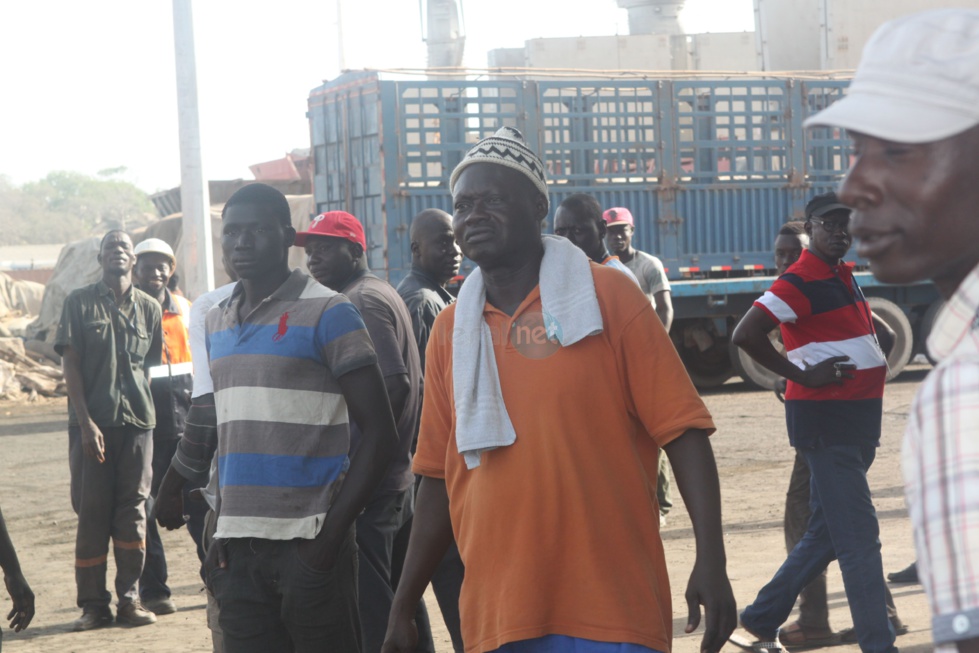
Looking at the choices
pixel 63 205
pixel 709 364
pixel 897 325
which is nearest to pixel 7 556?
pixel 709 364

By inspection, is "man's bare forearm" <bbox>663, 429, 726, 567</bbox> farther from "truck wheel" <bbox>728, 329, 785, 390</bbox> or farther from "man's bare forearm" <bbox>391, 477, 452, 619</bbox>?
"truck wheel" <bbox>728, 329, 785, 390</bbox>

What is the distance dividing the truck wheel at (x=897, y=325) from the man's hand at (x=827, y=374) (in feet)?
35.5

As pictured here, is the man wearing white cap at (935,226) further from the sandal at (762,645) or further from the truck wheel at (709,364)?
the truck wheel at (709,364)

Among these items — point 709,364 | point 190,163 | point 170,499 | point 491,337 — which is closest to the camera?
point 491,337

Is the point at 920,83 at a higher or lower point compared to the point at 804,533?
higher

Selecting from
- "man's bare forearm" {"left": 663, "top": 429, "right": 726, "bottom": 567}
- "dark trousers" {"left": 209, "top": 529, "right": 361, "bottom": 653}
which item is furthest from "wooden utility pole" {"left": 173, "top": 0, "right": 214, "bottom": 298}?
"man's bare forearm" {"left": 663, "top": 429, "right": 726, "bottom": 567}

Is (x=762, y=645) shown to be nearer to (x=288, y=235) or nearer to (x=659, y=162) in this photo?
(x=288, y=235)

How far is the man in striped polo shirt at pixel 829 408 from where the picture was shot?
15.0 feet

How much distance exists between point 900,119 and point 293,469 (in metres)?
2.46

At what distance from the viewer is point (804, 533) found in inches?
210

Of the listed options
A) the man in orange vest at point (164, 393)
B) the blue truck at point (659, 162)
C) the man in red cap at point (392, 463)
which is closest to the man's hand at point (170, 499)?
the man in red cap at point (392, 463)

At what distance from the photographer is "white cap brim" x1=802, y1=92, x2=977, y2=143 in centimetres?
135

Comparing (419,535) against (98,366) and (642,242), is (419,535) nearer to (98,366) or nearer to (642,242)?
(98,366)

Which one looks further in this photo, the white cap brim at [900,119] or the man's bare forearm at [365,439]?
the man's bare forearm at [365,439]
